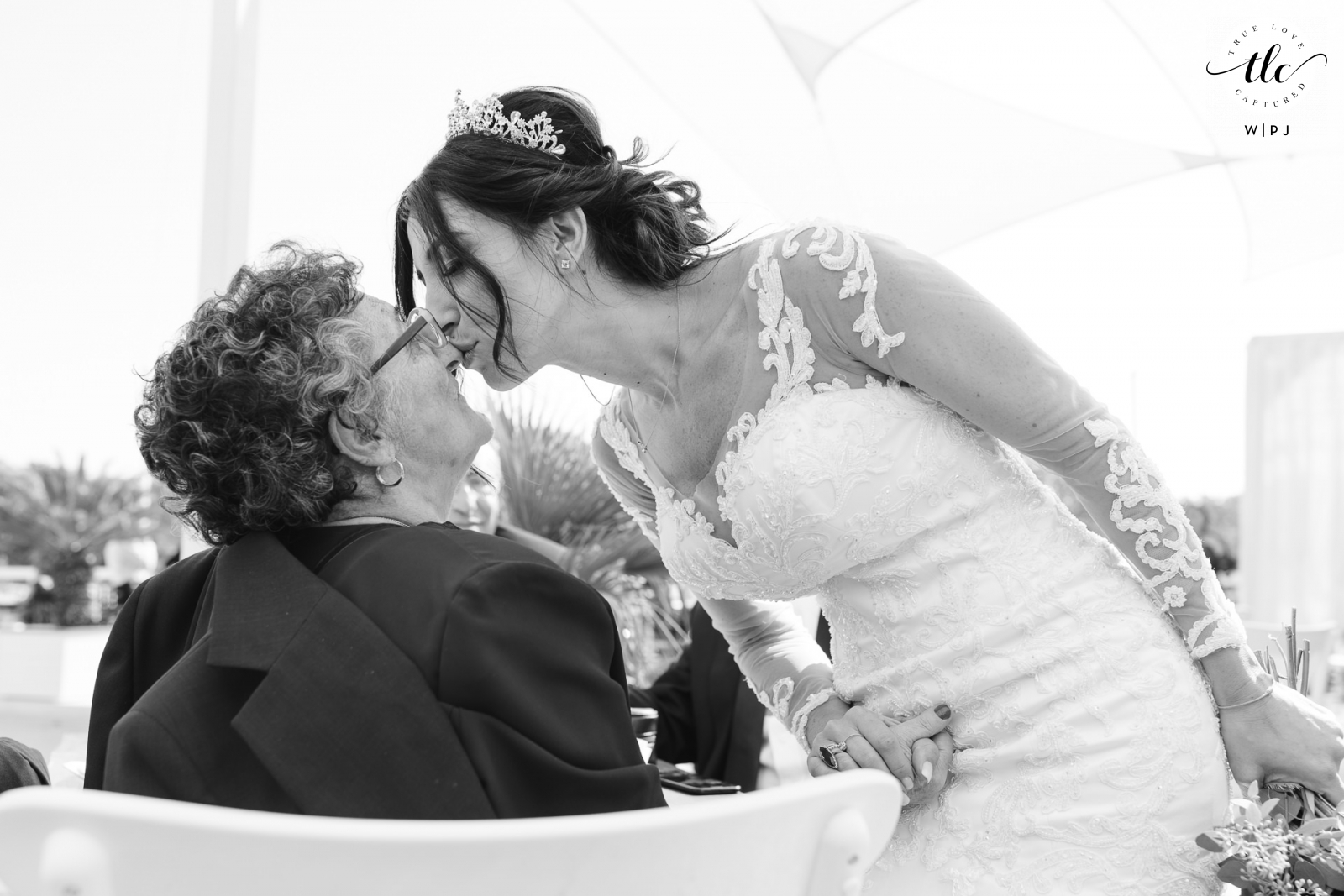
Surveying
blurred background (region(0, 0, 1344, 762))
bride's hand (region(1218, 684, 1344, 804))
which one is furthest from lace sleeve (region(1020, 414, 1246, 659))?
blurred background (region(0, 0, 1344, 762))

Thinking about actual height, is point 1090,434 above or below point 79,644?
above

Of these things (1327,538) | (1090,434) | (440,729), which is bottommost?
(1327,538)

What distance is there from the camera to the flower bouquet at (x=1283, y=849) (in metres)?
1.33

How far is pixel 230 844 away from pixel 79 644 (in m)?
7.13

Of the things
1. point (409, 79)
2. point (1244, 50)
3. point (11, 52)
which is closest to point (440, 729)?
point (1244, 50)

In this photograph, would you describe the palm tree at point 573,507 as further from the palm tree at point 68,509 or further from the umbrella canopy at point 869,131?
the palm tree at point 68,509

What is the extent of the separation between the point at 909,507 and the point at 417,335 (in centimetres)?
80

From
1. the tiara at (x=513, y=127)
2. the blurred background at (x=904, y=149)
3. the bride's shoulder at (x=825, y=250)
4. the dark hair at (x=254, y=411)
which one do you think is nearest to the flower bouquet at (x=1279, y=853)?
the bride's shoulder at (x=825, y=250)

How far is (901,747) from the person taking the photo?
5.41 ft

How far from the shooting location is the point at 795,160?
34.8 ft

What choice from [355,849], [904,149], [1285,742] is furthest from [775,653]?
[904,149]

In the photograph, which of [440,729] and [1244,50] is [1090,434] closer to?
[440,729]

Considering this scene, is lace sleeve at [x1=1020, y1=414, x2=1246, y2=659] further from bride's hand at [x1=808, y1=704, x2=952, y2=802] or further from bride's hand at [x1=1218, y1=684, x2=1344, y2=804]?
bride's hand at [x1=808, y1=704, x2=952, y2=802]

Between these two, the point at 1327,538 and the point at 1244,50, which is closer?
the point at 1244,50
